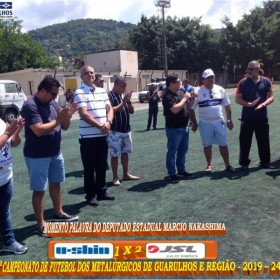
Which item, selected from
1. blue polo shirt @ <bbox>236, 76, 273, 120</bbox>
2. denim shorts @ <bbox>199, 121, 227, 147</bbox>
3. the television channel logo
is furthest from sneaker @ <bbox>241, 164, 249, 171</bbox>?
the television channel logo

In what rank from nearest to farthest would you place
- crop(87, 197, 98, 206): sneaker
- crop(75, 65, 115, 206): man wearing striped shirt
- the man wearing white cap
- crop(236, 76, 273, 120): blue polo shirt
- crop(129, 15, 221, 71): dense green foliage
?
crop(75, 65, 115, 206): man wearing striped shirt
crop(87, 197, 98, 206): sneaker
the man wearing white cap
crop(236, 76, 273, 120): blue polo shirt
crop(129, 15, 221, 71): dense green foliage

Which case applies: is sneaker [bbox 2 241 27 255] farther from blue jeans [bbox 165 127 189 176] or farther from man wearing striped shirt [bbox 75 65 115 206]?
blue jeans [bbox 165 127 189 176]

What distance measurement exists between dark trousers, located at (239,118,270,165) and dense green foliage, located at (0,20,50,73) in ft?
114

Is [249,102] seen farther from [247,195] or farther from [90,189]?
[90,189]

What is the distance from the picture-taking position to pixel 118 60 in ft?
131

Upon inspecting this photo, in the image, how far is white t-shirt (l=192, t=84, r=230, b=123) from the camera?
19.8 feet

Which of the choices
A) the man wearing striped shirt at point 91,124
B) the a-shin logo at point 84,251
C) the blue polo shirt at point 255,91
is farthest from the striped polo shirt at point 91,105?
the blue polo shirt at point 255,91

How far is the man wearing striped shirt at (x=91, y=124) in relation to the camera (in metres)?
4.74

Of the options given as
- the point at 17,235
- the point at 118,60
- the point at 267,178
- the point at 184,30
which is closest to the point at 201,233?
the point at 17,235

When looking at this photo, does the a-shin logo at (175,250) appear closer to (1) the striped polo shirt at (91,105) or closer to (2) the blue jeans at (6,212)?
(2) the blue jeans at (6,212)

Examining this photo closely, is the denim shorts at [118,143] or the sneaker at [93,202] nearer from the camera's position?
the sneaker at [93,202]

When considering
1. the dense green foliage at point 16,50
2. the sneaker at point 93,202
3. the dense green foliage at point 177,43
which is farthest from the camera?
the dense green foliage at point 177,43

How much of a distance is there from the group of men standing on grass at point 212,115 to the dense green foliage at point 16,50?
34.6 metres

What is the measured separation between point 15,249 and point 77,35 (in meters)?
138
